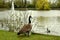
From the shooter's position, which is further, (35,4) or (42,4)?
(35,4)

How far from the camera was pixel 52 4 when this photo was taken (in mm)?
18422

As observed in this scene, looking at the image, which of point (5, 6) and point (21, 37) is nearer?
point (21, 37)

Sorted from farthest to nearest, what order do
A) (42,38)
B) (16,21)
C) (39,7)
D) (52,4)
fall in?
1. (39,7)
2. (52,4)
3. (16,21)
4. (42,38)

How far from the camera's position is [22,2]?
1980 cm

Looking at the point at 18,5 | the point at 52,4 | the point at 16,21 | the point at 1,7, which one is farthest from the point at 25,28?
the point at 1,7

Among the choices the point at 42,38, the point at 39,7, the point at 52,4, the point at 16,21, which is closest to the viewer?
the point at 42,38

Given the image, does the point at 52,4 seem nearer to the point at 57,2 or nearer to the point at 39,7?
the point at 57,2

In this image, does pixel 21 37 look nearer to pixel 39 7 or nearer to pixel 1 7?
pixel 39 7

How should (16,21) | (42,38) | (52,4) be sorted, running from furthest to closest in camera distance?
(52,4) < (16,21) < (42,38)

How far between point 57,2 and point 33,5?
108 inches

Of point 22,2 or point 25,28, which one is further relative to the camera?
point 22,2

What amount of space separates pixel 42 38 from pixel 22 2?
13640mm

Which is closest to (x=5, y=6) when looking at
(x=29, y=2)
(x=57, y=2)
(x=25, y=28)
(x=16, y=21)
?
(x=29, y=2)

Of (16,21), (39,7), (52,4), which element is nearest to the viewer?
(16,21)
